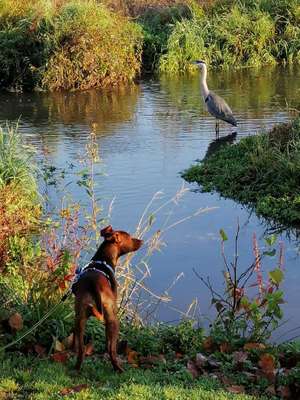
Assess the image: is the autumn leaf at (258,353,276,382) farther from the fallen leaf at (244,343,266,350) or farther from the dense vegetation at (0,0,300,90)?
the dense vegetation at (0,0,300,90)

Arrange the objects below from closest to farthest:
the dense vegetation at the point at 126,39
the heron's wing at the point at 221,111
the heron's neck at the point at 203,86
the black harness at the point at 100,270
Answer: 1. the black harness at the point at 100,270
2. the heron's wing at the point at 221,111
3. the heron's neck at the point at 203,86
4. the dense vegetation at the point at 126,39

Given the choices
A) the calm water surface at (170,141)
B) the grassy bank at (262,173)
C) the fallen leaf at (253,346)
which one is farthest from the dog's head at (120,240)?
the grassy bank at (262,173)

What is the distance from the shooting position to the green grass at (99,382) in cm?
478

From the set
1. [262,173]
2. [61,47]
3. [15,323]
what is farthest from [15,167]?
[61,47]

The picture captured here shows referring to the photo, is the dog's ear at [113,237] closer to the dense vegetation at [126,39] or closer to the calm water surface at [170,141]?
the calm water surface at [170,141]

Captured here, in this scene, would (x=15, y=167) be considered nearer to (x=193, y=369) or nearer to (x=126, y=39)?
(x=193, y=369)

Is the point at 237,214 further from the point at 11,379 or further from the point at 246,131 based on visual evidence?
the point at 11,379

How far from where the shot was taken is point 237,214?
1031 centimetres

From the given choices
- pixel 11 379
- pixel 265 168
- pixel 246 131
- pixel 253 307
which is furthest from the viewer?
pixel 246 131

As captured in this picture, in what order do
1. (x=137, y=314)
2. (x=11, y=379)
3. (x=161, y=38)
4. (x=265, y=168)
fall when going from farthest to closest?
(x=161, y=38) → (x=265, y=168) → (x=137, y=314) → (x=11, y=379)

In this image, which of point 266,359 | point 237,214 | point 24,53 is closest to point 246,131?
point 237,214

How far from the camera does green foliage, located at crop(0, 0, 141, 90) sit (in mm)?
18719

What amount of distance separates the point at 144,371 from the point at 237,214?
525cm

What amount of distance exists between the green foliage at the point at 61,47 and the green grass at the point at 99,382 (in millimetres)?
14036
